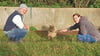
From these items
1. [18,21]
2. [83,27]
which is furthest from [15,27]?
Result: [83,27]

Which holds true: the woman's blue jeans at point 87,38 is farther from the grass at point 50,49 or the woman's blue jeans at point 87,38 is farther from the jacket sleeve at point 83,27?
the grass at point 50,49

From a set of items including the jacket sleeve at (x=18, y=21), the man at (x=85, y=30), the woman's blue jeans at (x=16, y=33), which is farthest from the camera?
the woman's blue jeans at (x=16, y=33)

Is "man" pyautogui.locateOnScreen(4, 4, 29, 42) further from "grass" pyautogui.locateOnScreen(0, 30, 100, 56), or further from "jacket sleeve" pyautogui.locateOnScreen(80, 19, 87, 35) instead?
"jacket sleeve" pyautogui.locateOnScreen(80, 19, 87, 35)

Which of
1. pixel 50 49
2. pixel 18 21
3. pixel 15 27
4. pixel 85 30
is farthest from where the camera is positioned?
pixel 15 27

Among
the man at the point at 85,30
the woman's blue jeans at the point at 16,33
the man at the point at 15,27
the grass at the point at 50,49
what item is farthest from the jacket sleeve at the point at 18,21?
the man at the point at 85,30

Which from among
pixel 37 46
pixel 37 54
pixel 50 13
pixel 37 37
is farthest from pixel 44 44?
pixel 50 13

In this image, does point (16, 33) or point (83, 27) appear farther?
point (16, 33)

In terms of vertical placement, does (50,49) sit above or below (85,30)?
below

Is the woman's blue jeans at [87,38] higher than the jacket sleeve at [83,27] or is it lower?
lower

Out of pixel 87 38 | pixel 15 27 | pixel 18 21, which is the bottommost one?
pixel 87 38

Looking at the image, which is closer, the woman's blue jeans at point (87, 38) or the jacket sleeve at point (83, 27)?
the jacket sleeve at point (83, 27)

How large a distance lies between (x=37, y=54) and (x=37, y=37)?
3.36 meters

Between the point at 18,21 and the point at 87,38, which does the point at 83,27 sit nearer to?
the point at 87,38

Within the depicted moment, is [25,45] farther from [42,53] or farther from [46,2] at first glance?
[46,2]
